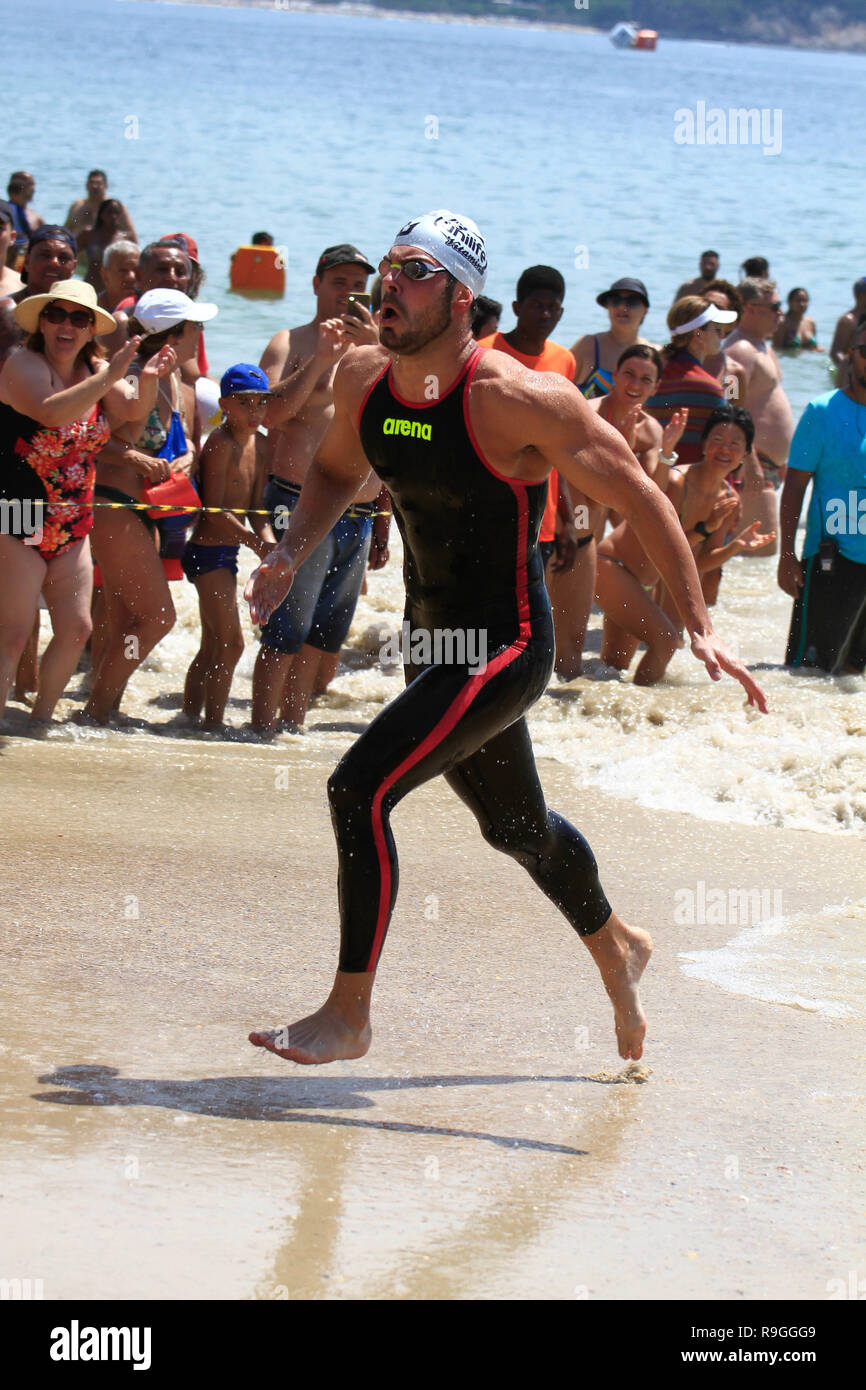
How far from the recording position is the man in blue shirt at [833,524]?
816cm

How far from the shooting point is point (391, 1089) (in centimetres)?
374

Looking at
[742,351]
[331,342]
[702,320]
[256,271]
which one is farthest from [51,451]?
[256,271]

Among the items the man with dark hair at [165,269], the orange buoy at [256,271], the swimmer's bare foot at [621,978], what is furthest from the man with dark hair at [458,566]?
the orange buoy at [256,271]

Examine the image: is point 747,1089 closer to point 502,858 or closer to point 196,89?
point 502,858

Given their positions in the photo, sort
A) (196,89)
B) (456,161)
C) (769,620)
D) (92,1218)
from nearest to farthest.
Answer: (92,1218), (769,620), (456,161), (196,89)

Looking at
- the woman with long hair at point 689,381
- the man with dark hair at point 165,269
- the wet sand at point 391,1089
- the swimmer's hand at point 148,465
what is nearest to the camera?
the wet sand at point 391,1089

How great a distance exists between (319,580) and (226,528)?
0.44 meters

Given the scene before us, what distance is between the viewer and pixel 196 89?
267ft

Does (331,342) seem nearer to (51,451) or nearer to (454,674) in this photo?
(51,451)

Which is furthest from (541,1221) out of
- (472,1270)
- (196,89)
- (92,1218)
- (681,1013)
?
(196,89)

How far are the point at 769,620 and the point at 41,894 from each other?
6.79 m

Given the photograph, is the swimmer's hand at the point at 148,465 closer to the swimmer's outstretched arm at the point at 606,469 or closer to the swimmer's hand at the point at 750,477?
the swimmer's outstretched arm at the point at 606,469

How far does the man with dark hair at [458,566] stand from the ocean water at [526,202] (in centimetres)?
132

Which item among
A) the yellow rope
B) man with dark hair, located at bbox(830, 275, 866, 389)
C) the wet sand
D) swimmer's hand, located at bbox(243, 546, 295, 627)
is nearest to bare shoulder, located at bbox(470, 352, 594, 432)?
swimmer's hand, located at bbox(243, 546, 295, 627)
